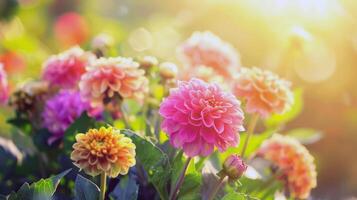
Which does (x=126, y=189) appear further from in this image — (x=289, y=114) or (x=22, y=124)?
(x=289, y=114)

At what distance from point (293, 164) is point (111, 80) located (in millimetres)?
489

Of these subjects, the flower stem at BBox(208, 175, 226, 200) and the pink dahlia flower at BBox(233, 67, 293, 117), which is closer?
the flower stem at BBox(208, 175, 226, 200)

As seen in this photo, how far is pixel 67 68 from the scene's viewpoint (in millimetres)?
1655

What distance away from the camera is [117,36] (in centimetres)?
353

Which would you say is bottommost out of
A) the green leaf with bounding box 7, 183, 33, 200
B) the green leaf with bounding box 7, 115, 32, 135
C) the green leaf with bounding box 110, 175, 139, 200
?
the green leaf with bounding box 7, 183, 33, 200

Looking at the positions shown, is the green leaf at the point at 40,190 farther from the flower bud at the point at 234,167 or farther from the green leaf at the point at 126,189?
the flower bud at the point at 234,167

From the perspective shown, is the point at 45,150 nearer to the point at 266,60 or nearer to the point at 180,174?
the point at 180,174

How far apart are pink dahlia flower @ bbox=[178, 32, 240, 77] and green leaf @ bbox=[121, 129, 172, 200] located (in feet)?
1.98

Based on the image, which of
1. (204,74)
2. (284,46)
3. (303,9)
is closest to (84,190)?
(204,74)

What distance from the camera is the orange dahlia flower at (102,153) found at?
1.10 meters

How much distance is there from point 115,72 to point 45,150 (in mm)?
351

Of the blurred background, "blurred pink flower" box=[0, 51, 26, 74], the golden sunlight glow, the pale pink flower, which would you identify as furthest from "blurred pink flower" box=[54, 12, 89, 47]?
the pale pink flower

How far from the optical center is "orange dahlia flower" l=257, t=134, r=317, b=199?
1569 millimetres

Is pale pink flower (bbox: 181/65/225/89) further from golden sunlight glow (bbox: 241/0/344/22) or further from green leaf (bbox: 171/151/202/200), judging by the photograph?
golden sunlight glow (bbox: 241/0/344/22)
